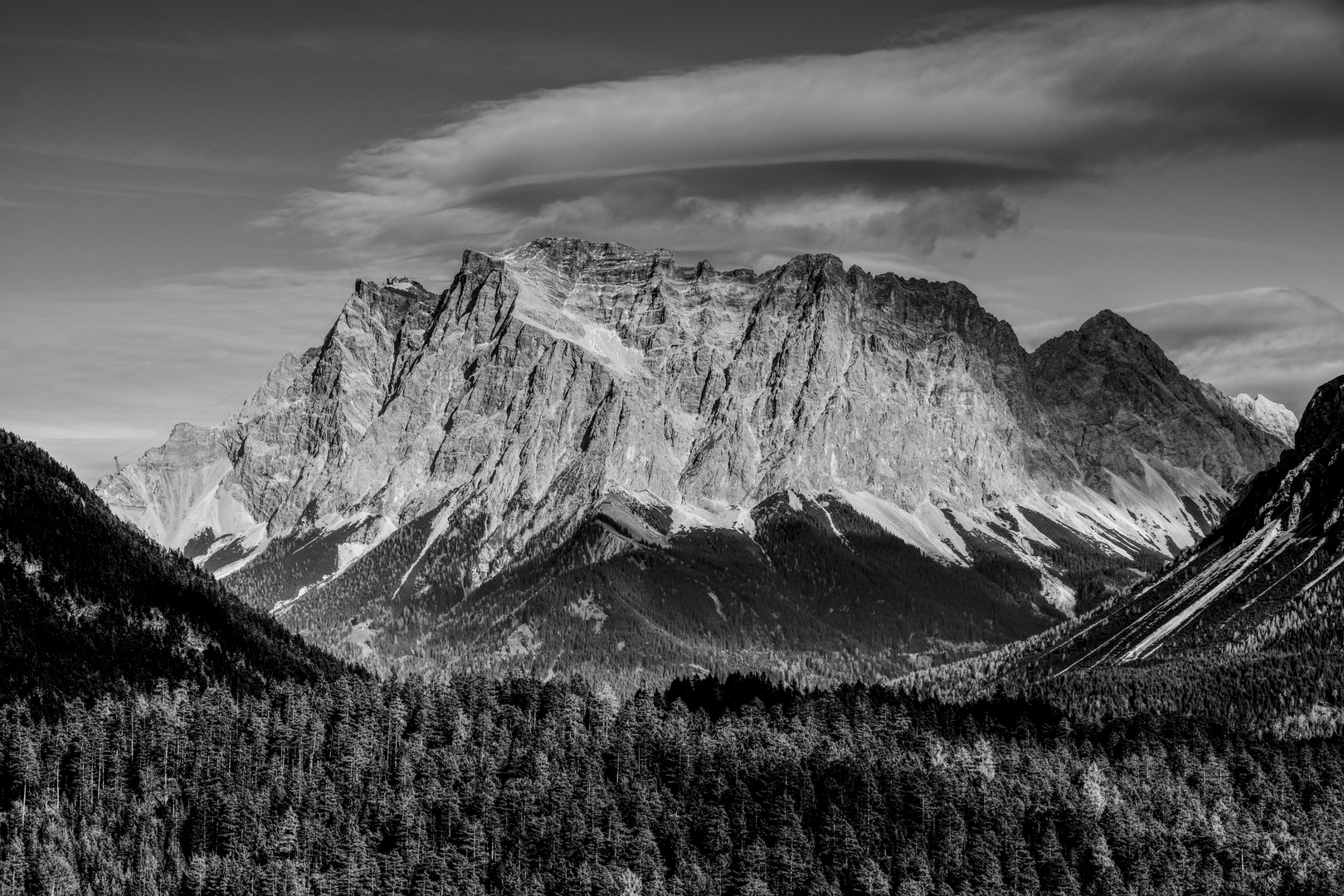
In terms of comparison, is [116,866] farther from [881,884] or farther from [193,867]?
[881,884]

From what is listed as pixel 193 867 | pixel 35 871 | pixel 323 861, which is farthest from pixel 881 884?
pixel 35 871

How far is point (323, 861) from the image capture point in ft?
647

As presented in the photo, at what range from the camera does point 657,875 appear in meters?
198

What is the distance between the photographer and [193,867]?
629 feet

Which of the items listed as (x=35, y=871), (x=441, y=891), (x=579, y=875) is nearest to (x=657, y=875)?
(x=579, y=875)

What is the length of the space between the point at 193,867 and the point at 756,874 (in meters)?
57.4

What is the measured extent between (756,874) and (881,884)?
13.1 m

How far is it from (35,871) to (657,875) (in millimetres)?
62239

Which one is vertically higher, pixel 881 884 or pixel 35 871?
pixel 35 871

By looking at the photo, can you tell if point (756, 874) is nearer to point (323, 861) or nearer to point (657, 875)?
point (657, 875)

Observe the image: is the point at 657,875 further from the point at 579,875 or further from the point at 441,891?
the point at 441,891

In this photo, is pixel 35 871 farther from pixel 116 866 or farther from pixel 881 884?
pixel 881 884

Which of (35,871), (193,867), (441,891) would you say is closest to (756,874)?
(441,891)

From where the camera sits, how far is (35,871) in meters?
189
